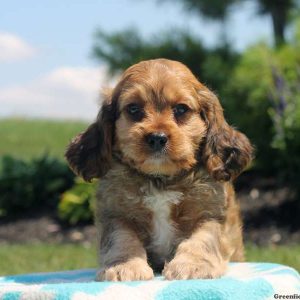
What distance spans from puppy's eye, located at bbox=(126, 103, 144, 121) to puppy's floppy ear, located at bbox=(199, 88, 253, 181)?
54 centimetres

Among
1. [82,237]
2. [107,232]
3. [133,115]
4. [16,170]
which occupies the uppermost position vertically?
[133,115]

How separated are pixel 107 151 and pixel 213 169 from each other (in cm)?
76

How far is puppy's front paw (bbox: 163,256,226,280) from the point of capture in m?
4.12

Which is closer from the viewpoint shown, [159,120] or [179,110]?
[159,120]

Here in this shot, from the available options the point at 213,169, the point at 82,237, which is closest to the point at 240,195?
the point at 82,237

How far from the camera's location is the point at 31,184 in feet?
40.9

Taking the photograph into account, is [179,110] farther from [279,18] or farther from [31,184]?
[279,18]

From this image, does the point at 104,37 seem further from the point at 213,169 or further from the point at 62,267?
the point at 213,169

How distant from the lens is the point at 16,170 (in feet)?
41.2

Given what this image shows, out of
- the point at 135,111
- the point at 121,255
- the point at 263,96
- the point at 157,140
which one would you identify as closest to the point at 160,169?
the point at 157,140

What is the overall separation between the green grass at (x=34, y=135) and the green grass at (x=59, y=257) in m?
10.4

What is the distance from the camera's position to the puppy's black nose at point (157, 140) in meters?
4.34

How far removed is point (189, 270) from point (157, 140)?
83 cm

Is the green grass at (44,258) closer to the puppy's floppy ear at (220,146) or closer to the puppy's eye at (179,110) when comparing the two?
the puppy's floppy ear at (220,146)
